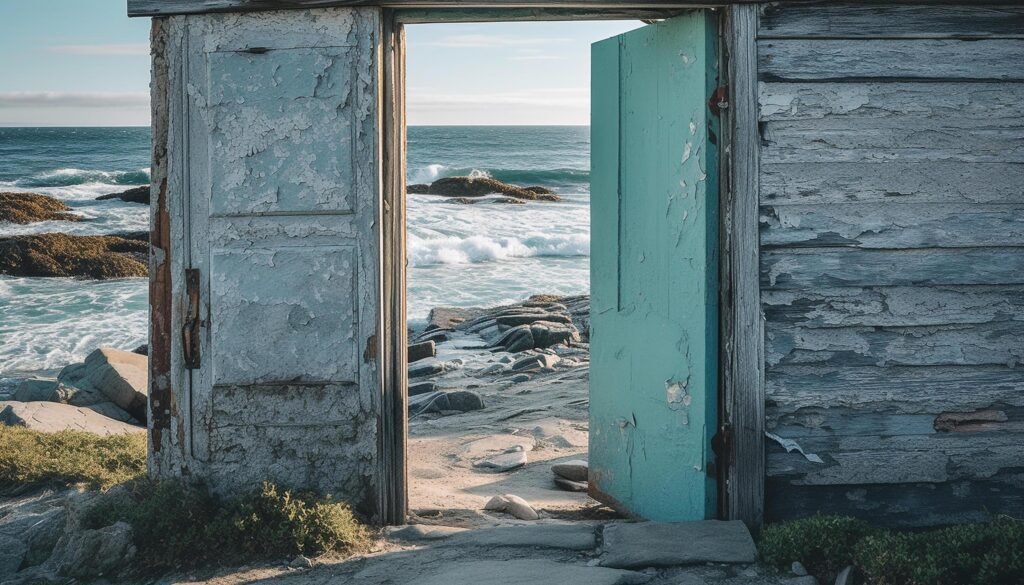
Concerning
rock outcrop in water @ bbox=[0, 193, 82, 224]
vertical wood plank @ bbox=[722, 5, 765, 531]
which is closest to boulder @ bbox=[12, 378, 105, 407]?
vertical wood plank @ bbox=[722, 5, 765, 531]

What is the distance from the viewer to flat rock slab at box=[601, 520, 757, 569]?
4.11 metres

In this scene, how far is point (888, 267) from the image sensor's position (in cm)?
442

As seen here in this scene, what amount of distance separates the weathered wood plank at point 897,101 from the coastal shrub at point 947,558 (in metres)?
1.77

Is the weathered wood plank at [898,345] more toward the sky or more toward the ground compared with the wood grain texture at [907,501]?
more toward the sky

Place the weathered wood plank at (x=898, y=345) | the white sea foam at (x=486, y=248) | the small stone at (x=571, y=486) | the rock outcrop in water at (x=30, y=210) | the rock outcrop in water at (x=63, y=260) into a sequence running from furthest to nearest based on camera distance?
the rock outcrop in water at (x=30, y=210) < the white sea foam at (x=486, y=248) < the rock outcrop in water at (x=63, y=260) < the small stone at (x=571, y=486) < the weathered wood plank at (x=898, y=345)

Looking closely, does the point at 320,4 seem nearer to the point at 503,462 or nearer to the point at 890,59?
the point at 890,59

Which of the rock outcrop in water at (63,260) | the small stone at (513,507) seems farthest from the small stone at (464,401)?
the rock outcrop in water at (63,260)

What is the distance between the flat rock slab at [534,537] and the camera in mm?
4301

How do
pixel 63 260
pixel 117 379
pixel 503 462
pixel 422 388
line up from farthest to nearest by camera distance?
pixel 63 260 → pixel 422 388 → pixel 117 379 → pixel 503 462

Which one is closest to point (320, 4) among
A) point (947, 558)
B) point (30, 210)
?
point (947, 558)

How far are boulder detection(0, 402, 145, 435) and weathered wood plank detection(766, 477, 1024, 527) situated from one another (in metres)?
4.62

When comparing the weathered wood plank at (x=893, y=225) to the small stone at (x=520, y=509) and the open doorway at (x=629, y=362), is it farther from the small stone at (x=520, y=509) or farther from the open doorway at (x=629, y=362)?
the small stone at (x=520, y=509)

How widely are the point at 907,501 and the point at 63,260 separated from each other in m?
17.3

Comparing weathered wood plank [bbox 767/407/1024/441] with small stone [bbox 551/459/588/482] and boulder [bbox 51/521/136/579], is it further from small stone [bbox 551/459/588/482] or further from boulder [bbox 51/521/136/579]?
boulder [bbox 51/521/136/579]
